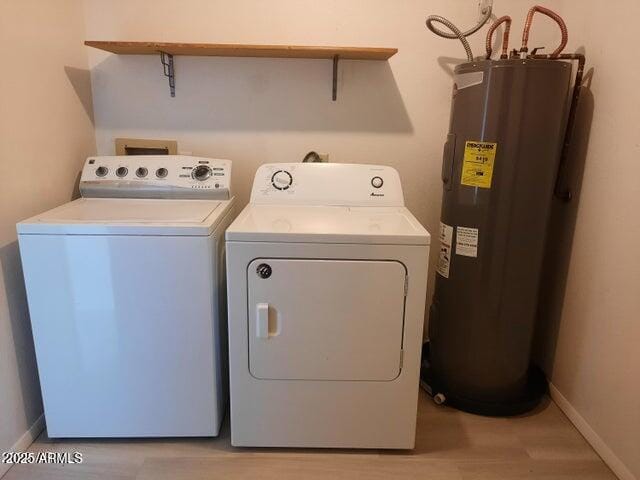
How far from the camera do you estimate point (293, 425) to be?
157 cm

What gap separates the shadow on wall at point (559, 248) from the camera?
1736mm

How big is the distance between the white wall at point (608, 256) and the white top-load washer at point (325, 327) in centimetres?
69

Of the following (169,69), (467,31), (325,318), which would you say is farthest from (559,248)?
(169,69)

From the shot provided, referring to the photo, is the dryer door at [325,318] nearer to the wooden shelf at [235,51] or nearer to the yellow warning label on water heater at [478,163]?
the yellow warning label on water heater at [478,163]

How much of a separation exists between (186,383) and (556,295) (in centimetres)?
155

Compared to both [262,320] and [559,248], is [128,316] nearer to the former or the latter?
[262,320]

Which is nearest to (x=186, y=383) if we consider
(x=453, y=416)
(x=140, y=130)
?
(x=453, y=416)

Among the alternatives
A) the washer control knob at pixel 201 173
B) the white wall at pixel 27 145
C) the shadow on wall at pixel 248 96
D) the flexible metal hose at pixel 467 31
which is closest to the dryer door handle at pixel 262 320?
the washer control knob at pixel 201 173

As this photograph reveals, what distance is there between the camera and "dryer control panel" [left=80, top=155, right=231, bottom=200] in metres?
1.84

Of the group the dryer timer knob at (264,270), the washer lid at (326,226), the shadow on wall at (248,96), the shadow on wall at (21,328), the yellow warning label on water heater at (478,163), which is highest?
the shadow on wall at (248,96)

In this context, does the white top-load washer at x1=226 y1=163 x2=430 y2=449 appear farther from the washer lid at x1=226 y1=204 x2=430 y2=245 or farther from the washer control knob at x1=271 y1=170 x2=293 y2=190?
the washer control knob at x1=271 y1=170 x2=293 y2=190

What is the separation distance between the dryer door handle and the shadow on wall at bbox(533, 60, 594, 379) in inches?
49.3

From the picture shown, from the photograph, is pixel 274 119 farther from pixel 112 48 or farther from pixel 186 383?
pixel 186 383

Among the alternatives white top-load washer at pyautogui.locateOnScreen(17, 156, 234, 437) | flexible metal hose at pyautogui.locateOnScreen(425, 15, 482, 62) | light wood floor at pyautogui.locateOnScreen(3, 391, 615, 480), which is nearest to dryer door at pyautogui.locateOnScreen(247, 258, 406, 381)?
white top-load washer at pyautogui.locateOnScreen(17, 156, 234, 437)
